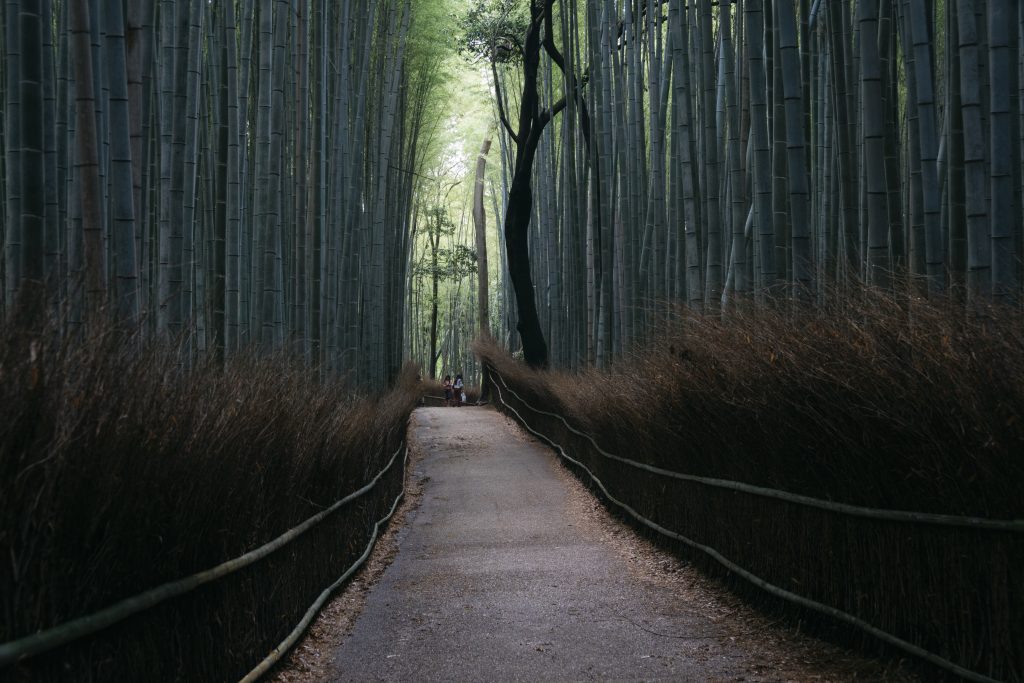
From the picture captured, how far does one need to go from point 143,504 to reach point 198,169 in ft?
15.3

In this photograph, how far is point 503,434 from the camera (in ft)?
44.9

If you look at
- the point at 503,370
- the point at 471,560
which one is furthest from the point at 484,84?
the point at 471,560

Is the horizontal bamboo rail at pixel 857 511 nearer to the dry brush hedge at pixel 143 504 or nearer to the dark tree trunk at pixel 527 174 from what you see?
the dry brush hedge at pixel 143 504

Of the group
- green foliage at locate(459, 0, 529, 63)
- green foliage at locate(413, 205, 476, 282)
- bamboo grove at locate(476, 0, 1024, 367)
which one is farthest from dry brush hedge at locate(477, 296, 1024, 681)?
green foliage at locate(413, 205, 476, 282)

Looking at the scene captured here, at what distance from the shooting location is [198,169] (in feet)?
21.8

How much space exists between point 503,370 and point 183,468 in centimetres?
1280

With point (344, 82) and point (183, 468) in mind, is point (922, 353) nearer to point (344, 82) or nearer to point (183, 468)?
point (183, 468)

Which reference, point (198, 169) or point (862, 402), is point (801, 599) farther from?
point (198, 169)

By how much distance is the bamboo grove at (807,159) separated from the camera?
3938 millimetres

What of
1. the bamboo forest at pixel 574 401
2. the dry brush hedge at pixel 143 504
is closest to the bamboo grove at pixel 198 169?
the bamboo forest at pixel 574 401

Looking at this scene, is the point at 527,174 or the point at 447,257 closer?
the point at 527,174

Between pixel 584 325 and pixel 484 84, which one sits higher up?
pixel 484 84

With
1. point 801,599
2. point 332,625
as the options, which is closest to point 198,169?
point 332,625

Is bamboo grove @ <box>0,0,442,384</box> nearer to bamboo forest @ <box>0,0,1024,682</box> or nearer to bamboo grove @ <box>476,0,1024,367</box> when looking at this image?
bamboo forest @ <box>0,0,1024,682</box>
